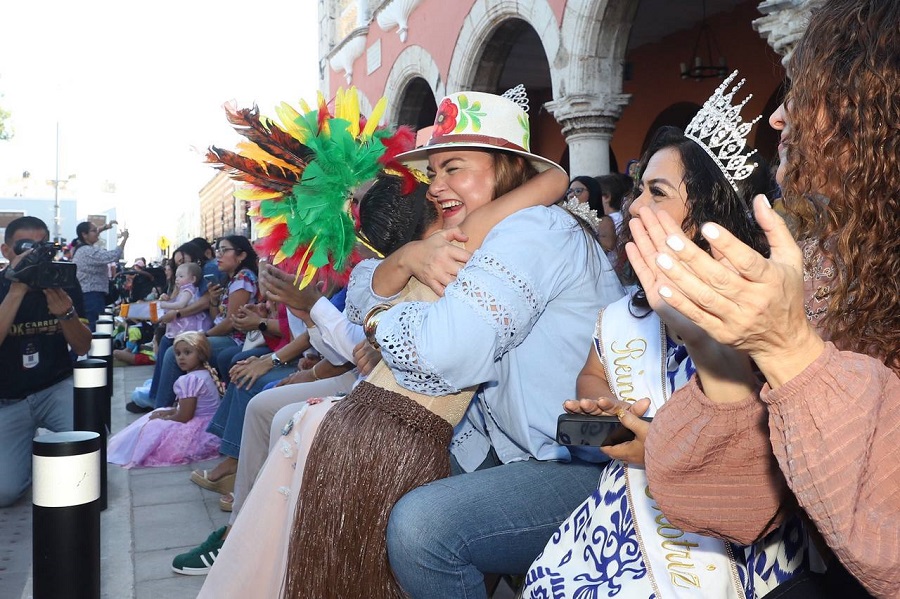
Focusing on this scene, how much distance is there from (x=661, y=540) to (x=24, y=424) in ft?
15.4

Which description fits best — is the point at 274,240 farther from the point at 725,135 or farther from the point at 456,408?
the point at 725,135

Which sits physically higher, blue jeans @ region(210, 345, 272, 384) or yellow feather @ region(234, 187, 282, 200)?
yellow feather @ region(234, 187, 282, 200)

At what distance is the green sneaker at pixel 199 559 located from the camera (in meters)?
3.78

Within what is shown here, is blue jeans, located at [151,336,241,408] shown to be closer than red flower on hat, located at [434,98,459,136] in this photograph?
No

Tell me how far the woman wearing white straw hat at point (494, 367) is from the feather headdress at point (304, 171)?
0.33 m

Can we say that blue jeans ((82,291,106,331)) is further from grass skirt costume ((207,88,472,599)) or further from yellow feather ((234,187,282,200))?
grass skirt costume ((207,88,472,599))

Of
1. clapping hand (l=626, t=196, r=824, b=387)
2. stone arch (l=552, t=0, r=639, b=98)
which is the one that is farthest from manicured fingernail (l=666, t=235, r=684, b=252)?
stone arch (l=552, t=0, r=639, b=98)

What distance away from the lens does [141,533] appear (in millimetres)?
4438

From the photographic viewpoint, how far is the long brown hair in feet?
3.85

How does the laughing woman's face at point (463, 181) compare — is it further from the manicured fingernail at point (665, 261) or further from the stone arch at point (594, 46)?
the stone arch at point (594, 46)

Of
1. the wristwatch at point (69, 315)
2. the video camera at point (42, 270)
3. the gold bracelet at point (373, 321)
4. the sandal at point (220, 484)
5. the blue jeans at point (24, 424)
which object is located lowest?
the sandal at point (220, 484)

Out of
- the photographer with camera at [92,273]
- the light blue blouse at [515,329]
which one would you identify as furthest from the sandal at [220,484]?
the photographer with camera at [92,273]

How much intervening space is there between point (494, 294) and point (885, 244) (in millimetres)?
1017

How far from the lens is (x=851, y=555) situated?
39.1 inches
